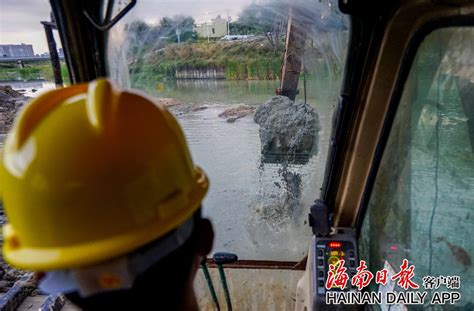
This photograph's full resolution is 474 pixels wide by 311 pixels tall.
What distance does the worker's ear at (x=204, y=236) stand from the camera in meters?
0.82

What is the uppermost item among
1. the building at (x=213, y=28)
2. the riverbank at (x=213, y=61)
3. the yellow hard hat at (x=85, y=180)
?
the building at (x=213, y=28)

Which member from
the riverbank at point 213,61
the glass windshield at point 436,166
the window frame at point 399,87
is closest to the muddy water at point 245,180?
the riverbank at point 213,61

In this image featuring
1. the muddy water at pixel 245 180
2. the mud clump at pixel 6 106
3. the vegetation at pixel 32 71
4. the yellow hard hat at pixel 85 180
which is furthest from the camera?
the mud clump at pixel 6 106

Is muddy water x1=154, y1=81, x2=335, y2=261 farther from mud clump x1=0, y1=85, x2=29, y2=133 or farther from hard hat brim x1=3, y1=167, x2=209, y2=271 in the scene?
mud clump x1=0, y1=85, x2=29, y2=133

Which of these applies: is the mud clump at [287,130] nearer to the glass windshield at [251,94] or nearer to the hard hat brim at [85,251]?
the glass windshield at [251,94]

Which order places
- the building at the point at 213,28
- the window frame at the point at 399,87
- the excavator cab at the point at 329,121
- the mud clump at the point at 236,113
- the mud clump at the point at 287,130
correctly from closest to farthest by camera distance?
the window frame at the point at 399,87 → the excavator cab at the point at 329,121 → the building at the point at 213,28 → the mud clump at the point at 287,130 → the mud clump at the point at 236,113

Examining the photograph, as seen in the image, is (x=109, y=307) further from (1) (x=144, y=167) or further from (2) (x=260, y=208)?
(2) (x=260, y=208)

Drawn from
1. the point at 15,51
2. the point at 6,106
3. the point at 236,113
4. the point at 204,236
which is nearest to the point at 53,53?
the point at 15,51

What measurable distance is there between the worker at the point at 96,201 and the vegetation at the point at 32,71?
3.20 ft

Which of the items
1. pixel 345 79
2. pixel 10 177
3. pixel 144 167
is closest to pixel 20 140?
pixel 10 177

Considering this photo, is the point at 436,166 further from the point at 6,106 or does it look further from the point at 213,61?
the point at 6,106

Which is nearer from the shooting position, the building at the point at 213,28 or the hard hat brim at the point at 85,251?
the hard hat brim at the point at 85,251

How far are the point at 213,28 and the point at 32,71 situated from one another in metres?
1.13

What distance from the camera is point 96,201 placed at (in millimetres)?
646
